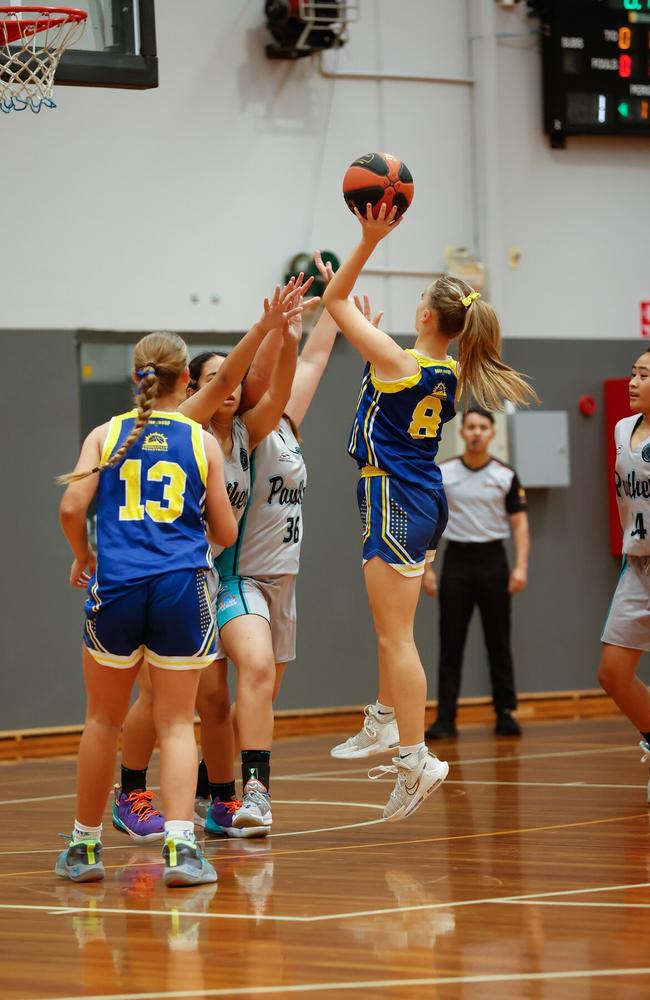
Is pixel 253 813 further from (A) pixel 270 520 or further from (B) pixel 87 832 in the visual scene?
(A) pixel 270 520

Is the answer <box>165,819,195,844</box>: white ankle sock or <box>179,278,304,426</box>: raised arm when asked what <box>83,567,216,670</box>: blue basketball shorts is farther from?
<box>179,278,304,426</box>: raised arm

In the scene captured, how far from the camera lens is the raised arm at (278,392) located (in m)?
5.84

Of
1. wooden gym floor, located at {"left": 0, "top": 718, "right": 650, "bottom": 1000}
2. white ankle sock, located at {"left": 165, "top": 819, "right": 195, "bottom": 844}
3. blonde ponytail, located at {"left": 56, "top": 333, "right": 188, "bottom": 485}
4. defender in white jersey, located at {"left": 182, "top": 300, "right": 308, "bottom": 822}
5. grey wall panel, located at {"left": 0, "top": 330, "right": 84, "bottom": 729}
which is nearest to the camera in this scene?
wooden gym floor, located at {"left": 0, "top": 718, "right": 650, "bottom": 1000}

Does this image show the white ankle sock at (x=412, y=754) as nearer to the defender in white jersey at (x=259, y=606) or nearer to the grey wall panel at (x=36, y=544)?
the defender in white jersey at (x=259, y=606)

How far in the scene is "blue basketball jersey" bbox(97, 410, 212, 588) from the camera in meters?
4.72

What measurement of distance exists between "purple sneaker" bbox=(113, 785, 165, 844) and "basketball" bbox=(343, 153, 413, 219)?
2.30m

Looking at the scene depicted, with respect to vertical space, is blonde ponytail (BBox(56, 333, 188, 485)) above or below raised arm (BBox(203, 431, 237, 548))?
above

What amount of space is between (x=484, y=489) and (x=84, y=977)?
22.5ft

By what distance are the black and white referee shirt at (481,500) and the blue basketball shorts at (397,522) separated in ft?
14.5

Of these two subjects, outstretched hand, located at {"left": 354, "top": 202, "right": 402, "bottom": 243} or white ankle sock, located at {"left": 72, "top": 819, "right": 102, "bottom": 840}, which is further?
outstretched hand, located at {"left": 354, "top": 202, "right": 402, "bottom": 243}

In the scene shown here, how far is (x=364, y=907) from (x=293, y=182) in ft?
24.0

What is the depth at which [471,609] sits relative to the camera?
10.2 m

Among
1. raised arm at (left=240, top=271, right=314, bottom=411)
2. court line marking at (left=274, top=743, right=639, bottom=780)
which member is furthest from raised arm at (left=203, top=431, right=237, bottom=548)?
court line marking at (left=274, top=743, right=639, bottom=780)

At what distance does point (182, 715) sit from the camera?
4.74 meters
